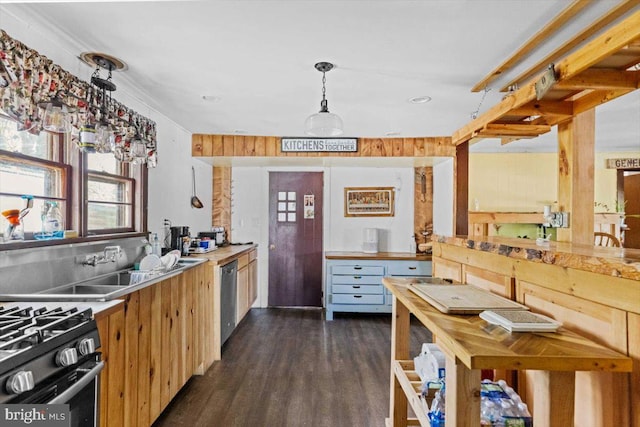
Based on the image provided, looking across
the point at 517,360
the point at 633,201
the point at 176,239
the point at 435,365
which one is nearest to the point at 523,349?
the point at 517,360

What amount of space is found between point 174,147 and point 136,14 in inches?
79.3

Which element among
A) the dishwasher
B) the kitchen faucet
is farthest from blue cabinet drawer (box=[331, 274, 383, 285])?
the kitchen faucet

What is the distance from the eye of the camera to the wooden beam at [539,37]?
5.21 feet

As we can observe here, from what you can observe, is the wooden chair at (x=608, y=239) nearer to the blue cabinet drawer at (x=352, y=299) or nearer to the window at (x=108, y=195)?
the blue cabinet drawer at (x=352, y=299)

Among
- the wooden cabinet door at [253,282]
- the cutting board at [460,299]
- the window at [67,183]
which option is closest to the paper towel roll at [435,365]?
the cutting board at [460,299]

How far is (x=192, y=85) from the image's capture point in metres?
2.56

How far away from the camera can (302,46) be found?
196 centimetres

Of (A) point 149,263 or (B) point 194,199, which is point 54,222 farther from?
(B) point 194,199

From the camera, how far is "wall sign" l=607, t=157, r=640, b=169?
4512 millimetres

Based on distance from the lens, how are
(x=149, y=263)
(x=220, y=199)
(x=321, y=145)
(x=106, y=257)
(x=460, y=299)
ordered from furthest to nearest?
1. (x=220, y=199)
2. (x=321, y=145)
3. (x=149, y=263)
4. (x=106, y=257)
5. (x=460, y=299)

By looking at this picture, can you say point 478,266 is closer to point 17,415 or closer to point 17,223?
point 17,415

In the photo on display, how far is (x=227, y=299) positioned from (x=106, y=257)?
4.03ft

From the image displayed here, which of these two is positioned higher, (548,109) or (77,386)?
(548,109)

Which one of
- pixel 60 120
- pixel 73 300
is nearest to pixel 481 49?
pixel 60 120
